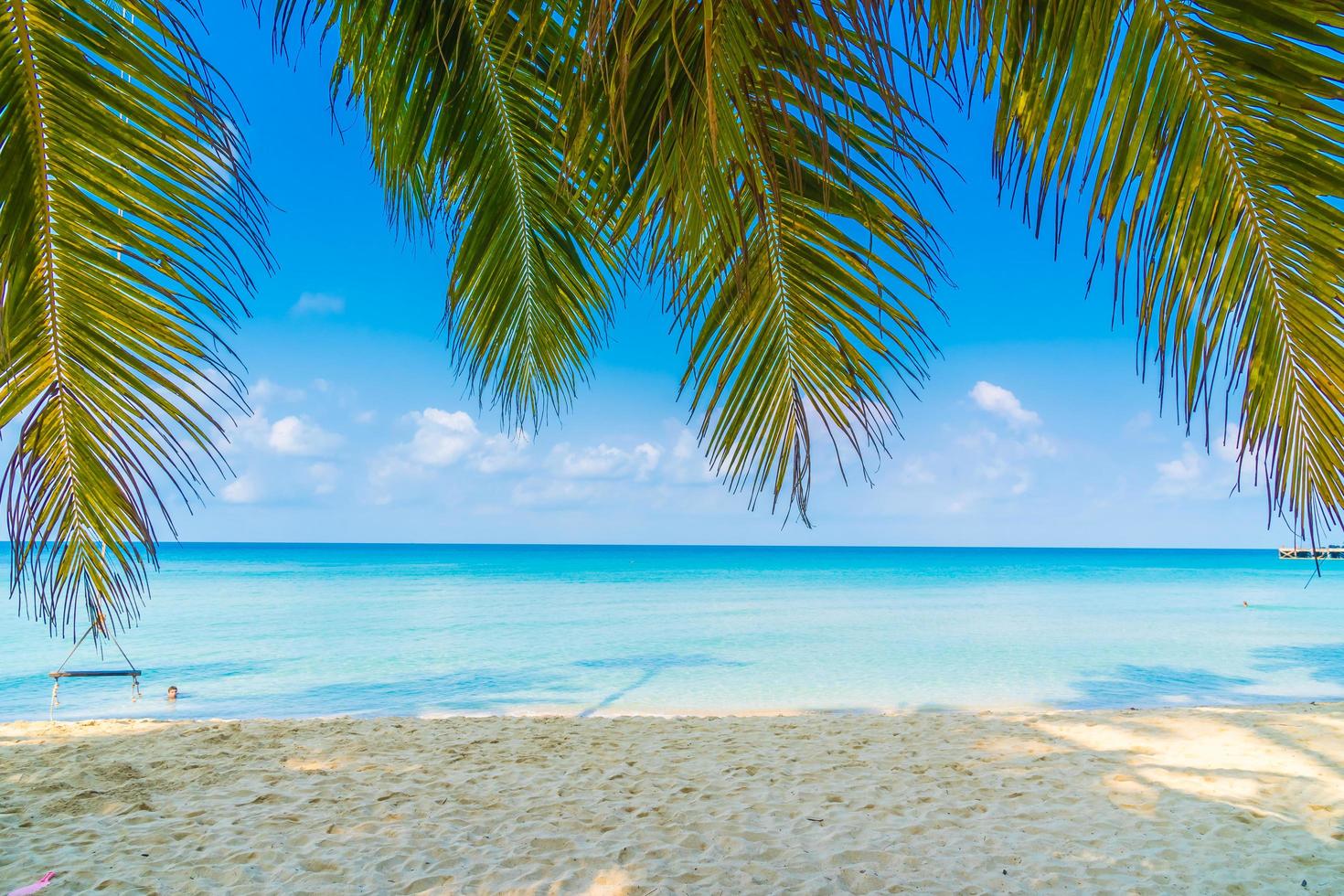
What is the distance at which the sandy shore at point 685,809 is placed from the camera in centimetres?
349

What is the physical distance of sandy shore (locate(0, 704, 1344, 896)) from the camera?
137 inches

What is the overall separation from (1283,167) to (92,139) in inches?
70.1

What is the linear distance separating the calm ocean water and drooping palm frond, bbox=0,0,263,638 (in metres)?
7.50

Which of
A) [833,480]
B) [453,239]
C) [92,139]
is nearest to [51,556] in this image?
[92,139]

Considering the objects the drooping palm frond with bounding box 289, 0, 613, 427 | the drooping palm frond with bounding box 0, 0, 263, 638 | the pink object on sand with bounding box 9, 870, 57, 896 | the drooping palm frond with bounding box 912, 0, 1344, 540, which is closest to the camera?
the drooping palm frond with bounding box 912, 0, 1344, 540

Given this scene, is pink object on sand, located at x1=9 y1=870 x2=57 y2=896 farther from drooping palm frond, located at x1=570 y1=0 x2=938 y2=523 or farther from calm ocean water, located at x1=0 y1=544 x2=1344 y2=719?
calm ocean water, located at x1=0 y1=544 x2=1344 y2=719

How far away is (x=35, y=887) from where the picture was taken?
11.1ft

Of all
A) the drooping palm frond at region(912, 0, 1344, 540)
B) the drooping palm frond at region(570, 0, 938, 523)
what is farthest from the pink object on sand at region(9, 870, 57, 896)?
the drooping palm frond at region(912, 0, 1344, 540)

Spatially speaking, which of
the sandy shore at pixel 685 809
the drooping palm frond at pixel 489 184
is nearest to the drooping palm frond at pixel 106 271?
the drooping palm frond at pixel 489 184

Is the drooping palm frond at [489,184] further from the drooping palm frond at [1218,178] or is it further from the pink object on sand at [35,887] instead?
the pink object on sand at [35,887]

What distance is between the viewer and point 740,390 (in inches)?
62.4

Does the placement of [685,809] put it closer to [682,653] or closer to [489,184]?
[489,184]

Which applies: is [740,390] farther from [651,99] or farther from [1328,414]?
[1328,414]

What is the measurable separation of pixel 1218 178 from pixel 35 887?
4.86 m
